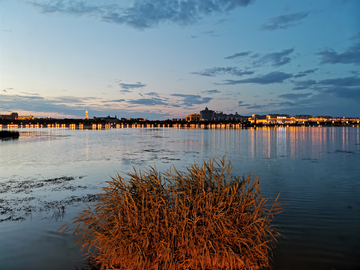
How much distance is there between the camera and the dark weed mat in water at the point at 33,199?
11789 mm

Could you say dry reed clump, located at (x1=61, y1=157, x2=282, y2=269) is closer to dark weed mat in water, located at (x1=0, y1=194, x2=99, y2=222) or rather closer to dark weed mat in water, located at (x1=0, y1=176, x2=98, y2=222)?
dark weed mat in water, located at (x1=0, y1=194, x2=99, y2=222)

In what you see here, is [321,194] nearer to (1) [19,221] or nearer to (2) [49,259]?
(2) [49,259]

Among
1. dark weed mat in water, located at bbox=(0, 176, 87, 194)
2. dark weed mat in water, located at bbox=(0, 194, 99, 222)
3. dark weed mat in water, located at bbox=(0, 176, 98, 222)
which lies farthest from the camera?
dark weed mat in water, located at bbox=(0, 176, 87, 194)

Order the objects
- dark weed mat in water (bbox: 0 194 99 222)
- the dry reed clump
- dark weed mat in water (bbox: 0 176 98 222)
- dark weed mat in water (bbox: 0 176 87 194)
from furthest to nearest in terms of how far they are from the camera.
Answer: dark weed mat in water (bbox: 0 176 87 194) → dark weed mat in water (bbox: 0 176 98 222) → dark weed mat in water (bbox: 0 194 99 222) → the dry reed clump

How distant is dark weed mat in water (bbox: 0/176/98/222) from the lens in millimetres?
11789

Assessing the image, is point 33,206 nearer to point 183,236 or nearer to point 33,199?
point 33,199

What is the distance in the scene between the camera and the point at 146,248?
6027 mm

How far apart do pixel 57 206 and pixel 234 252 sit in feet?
34.3

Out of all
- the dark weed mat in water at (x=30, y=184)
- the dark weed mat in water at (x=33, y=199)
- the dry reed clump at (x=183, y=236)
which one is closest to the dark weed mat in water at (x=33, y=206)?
the dark weed mat in water at (x=33, y=199)

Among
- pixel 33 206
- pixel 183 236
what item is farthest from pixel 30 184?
pixel 183 236

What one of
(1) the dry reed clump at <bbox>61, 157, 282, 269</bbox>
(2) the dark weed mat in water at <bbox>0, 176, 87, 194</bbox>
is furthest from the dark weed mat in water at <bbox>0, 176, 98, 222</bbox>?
(1) the dry reed clump at <bbox>61, 157, 282, 269</bbox>

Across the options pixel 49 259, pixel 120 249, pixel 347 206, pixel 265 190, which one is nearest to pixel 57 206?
pixel 49 259

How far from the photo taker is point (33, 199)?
46.1ft

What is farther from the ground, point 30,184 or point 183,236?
point 183,236
